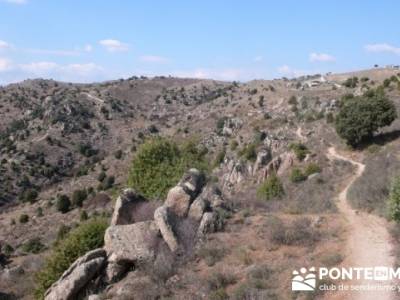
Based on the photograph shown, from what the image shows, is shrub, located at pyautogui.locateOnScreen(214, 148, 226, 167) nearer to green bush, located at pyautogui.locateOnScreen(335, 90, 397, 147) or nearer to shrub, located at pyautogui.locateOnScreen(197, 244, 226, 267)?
green bush, located at pyautogui.locateOnScreen(335, 90, 397, 147)

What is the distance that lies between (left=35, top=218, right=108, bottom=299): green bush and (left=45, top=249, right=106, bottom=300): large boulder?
7.43ft

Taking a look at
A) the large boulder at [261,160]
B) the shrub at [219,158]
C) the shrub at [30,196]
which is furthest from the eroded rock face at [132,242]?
the shrub at [30,196]

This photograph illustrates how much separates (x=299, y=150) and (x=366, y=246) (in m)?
27.5

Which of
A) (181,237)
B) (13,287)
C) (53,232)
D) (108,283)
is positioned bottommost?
(53,232)

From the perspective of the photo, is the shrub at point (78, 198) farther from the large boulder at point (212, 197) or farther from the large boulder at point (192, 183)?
the large boulder at point (212, 197)

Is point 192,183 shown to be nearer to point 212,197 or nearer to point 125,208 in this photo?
point 212,197

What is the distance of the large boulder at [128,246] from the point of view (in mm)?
14695

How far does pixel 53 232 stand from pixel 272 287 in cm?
3564

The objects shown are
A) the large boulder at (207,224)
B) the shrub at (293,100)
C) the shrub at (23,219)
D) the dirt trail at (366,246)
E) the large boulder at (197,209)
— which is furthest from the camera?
the shrub at (293,100)

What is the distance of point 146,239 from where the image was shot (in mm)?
15336

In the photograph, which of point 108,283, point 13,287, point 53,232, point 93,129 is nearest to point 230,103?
point 93,129

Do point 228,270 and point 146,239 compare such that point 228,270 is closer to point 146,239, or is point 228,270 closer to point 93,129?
point 146,239

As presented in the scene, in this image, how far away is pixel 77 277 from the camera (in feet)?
47.4

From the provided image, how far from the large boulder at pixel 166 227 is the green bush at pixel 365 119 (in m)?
25.1
